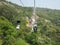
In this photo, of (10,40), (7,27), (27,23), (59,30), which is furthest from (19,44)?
(59,30)

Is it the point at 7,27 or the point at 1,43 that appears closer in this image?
the point at 1,43

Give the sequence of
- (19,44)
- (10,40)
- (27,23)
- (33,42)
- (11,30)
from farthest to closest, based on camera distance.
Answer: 1. (27,23)
2. (33,42)
3. (11,30)
4. (19,44)
5. (10,40)

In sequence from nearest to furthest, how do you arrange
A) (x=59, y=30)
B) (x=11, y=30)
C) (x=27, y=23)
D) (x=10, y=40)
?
1. (x=10, y=40)
2. (x=11, y=30)
3. (x=27, y=23)
4. (x=59, y=30)

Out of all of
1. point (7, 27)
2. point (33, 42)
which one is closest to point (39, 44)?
point (33, 42)

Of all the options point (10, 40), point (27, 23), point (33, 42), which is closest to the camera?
point (10, 40)

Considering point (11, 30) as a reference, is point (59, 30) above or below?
below

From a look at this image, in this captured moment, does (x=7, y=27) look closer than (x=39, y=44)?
Yes

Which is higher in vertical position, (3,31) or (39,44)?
(3,31)

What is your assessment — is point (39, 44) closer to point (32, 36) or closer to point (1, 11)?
point (32, 36)

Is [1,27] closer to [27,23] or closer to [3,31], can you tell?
[3,31]
